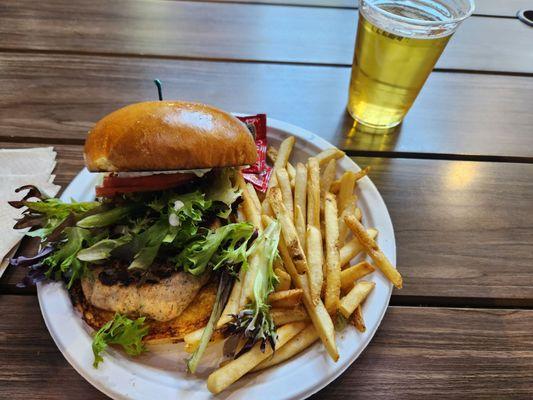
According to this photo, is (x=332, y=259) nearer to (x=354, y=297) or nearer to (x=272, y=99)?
(x=354, y=297)

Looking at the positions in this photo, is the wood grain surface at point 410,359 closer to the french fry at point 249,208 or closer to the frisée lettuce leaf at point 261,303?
the frisée lettuce leaf at point 261,303

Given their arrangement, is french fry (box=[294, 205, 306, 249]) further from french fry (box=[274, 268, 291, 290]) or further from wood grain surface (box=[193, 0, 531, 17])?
wood grain surface (box=[193, 0, 531, 17])

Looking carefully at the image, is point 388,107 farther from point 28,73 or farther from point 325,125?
point 28,73

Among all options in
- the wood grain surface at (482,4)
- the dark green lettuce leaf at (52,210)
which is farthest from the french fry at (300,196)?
the wood grain surface at (482,4)

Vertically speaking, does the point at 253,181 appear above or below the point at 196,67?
below

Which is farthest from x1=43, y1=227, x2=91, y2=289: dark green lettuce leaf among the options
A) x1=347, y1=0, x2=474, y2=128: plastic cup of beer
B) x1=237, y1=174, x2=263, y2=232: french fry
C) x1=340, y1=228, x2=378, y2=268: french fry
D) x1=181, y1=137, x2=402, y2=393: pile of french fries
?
x1=347, y1=0, x2=474, y2=128: plastic cup of beer

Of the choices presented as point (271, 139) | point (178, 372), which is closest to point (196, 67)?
point (271, 139)
